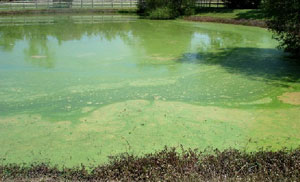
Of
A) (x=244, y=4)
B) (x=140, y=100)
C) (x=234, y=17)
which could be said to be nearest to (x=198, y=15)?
(x=234, y=17)

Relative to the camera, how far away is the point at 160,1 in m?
26.7

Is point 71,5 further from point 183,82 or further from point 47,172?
point 47,172

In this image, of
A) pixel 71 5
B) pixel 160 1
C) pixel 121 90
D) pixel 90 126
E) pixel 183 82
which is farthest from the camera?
pixel 71 5

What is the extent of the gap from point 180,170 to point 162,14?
22788mm

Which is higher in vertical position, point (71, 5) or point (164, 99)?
point (71, 5)

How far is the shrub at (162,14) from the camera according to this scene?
2566cm

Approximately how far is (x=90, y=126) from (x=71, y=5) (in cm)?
3073

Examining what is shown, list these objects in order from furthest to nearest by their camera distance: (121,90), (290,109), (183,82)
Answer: (183,82) → (121,90) → (290,109)

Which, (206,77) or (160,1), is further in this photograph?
(160,1)

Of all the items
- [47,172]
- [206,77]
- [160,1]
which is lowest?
[47,172]

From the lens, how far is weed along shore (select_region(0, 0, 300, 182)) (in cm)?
407

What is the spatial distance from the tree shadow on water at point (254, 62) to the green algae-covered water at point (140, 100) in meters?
0.03

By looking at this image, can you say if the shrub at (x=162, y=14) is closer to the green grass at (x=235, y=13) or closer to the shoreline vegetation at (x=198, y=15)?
the shoreline vegetation at (x=198, y=15)

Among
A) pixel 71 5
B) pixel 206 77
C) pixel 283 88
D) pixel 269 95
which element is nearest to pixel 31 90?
pixel 206 77
